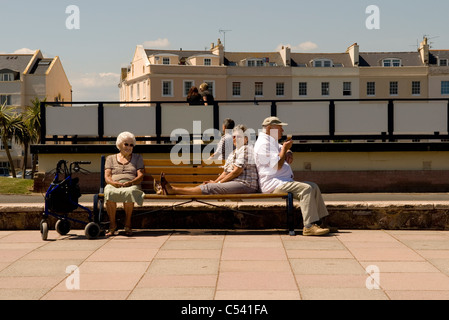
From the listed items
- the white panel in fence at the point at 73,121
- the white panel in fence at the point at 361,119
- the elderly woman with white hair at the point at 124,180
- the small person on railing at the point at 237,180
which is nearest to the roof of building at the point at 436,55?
the white panel in fence at the point at 361,119

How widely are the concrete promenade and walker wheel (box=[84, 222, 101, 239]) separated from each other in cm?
11

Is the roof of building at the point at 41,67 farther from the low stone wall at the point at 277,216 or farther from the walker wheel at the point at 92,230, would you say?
the walker wheel at the point at 92,230

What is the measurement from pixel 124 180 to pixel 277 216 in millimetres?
2045

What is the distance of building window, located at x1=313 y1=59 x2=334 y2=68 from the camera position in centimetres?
8900

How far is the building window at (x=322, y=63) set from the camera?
89000 millimetres

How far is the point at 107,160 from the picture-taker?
934cm

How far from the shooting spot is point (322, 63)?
293 feet

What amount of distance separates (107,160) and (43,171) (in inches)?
323

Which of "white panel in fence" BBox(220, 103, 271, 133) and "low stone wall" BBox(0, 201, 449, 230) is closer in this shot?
"low stone wall" BBox(0, 201, 449, 230)

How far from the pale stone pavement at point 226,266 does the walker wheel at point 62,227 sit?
0.08 m

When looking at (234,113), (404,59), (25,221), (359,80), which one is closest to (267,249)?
(25,221)

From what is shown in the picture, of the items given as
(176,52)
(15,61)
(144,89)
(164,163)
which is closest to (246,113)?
(164,163)

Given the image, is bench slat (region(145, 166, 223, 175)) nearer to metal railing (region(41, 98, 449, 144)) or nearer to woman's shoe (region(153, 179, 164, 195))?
woman's shoe (region(153, 179, 164, 195))

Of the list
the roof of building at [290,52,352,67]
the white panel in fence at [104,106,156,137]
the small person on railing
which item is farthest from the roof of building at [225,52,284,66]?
the small person on railing
